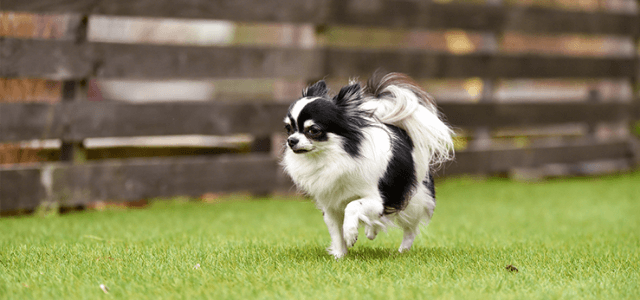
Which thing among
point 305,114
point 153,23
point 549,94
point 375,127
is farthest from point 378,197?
point 549,94

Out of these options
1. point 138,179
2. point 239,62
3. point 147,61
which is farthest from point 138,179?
point 239,62

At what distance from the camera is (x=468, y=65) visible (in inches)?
266

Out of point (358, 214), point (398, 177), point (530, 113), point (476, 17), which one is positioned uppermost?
point (476, 17)

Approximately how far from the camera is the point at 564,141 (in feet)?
27.3

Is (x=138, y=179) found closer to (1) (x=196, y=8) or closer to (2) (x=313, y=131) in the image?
(1) (x=196, y=8)

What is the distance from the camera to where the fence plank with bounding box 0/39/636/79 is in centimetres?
468

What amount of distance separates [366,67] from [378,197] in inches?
129

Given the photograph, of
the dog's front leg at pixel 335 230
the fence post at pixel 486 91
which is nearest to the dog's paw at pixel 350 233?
the dog's front leg at pixel 335 230

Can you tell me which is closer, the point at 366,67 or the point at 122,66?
the point at 122,66

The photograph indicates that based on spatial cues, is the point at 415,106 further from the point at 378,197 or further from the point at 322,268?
the point at 322,268

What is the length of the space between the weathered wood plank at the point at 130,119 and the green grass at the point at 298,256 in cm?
58

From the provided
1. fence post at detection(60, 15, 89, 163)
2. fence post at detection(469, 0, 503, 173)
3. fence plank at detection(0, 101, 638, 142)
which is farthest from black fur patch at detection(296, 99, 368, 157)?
fence post at detection(469, 0, 503, 173)

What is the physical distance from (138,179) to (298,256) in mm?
2332

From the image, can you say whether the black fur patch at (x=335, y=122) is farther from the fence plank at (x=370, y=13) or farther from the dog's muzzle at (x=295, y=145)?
the fence plank at (x=370, y=13)
